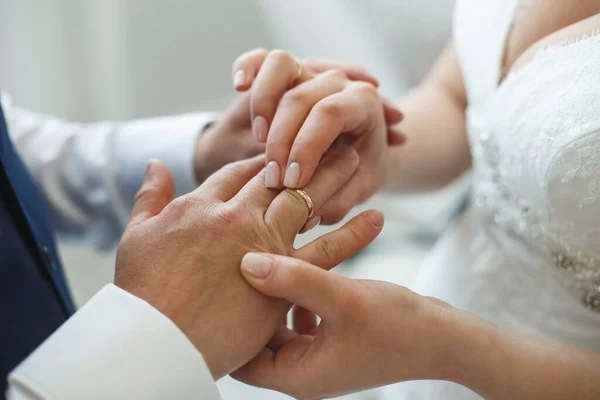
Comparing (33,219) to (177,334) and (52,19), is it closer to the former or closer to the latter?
(177,334)

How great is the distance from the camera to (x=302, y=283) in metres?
0.46

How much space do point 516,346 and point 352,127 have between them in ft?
0.93

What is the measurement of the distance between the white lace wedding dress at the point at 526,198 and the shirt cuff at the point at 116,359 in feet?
1.29

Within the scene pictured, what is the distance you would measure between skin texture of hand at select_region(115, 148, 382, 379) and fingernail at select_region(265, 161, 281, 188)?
0.01 metres

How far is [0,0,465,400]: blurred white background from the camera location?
1.25 meters

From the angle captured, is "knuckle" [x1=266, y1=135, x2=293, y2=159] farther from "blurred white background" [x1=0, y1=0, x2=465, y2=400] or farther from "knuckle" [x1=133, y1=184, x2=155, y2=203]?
"blurred white background" [x1=0, y1=0, x2=465, y2=400]

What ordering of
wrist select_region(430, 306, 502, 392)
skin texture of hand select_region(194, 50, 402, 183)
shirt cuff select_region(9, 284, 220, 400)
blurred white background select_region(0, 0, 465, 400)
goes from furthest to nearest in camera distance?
blurred white background select_region(0, 0, 465, 400) → skin texture of hand select_region(194, 50, 402, 183) → wrist select_region(430, 306, 502, 392) → shirt cuff select_region(9, 284, 220, 400)

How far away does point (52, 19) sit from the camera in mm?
1316

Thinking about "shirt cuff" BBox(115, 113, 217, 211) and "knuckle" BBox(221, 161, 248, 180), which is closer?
"knuckle" BBox(221, 161, 248, 180)

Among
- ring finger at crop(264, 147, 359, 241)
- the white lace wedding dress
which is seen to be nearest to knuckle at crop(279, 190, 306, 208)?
ring finger at crop(264, 147, 359, 241)

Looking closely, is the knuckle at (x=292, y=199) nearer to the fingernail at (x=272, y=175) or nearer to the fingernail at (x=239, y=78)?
the fingernail at (x=272, y=175)

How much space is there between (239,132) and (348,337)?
38 cm

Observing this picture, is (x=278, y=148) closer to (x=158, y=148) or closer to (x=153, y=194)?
(x=153, y=194)

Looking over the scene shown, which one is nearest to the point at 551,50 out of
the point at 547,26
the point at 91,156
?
the point at 547,26
